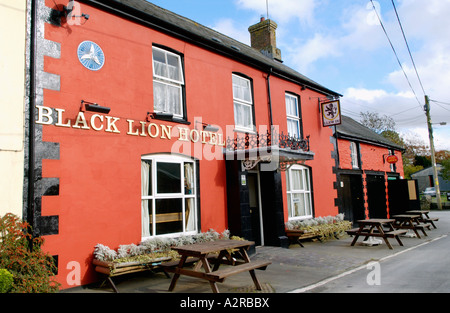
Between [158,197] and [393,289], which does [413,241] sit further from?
[158,197]

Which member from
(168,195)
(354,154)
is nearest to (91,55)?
(168,195)

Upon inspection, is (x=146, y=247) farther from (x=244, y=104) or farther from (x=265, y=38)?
(x=265, y=38)

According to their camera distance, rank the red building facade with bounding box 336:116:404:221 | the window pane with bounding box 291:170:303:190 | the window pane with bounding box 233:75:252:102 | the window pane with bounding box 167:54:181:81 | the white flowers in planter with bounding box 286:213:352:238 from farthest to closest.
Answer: the red building facade with bounding box 336:116:404:221, the window pane with bounding box 291:170:303:190, the white flowers in planter with bounding box 286:213:352:238, the window pane with bounding box 233:75:252:102, the window pane with bounding box 167:54:181:81

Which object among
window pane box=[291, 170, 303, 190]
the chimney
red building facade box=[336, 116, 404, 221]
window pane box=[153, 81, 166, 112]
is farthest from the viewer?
the chimney

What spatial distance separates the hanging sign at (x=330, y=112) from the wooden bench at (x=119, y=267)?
8.81 metres

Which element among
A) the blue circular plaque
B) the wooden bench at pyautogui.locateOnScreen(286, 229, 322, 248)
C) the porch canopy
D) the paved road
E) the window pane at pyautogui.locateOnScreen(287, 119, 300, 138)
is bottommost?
the paved road

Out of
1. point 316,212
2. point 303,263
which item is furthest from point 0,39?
point 316,212

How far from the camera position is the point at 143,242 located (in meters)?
6.73

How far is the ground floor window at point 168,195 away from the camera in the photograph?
714cm

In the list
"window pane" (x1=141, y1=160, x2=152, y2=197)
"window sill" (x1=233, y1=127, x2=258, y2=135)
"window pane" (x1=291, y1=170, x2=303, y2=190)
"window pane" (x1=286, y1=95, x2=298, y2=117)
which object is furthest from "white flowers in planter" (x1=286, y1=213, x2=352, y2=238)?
"window pane" (x1=141, y1=160, x2=152, y2=197)

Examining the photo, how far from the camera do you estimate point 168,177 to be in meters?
7.58

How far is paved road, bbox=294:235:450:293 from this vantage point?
551cm

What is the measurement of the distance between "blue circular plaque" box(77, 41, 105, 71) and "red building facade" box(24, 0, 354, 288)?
0.07ft

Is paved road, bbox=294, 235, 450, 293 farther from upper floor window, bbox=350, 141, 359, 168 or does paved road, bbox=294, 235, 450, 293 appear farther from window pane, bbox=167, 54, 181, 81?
upper floor window, bbox=350, 141, 359, 168
